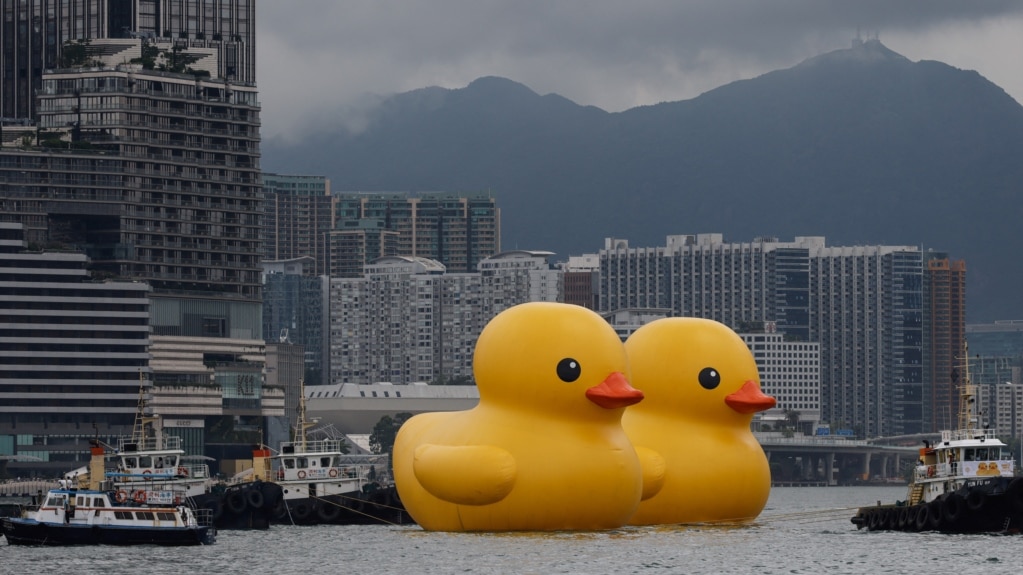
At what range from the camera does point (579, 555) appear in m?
62.3

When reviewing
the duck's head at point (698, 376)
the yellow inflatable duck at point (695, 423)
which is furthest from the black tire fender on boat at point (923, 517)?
the duck's head at point (698, 376)

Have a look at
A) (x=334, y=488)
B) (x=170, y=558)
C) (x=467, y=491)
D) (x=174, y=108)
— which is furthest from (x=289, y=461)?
(x=174, y=108)

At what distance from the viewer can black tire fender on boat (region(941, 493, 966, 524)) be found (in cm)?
7644

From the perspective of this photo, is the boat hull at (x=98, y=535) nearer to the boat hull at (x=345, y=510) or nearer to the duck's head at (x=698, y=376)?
the duck's head at (x=698, y=376)

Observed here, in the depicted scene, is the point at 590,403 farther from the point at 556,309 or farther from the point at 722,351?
the point at 722,351

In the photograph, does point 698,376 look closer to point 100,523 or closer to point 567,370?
point 567,370

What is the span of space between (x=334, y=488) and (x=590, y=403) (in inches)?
1431

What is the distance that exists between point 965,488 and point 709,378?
10627 mm

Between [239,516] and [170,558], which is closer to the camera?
[170,558]

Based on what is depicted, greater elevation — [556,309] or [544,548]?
[556,309]

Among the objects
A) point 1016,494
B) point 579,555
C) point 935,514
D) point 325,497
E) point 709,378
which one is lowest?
point 325,497

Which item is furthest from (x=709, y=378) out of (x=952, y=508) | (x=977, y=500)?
(x=977, y=500)

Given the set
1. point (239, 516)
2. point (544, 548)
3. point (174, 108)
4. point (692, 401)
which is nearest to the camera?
point (544, 548)

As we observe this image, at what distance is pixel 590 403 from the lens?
218 feet
